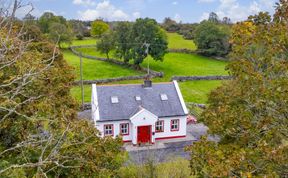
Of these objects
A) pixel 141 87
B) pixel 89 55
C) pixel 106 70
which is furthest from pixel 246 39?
pixel 89 55

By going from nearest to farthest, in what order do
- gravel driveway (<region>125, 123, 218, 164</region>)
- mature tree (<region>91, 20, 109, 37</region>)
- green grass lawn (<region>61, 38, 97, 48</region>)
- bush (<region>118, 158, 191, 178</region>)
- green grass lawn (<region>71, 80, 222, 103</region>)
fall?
1. bush (<region>118, 158, 191, 178</region>)
2. gravel driveway (<region>125, 123, 218, 164</region>)
3. green grass lawn (<region>71, 80, 222, 103</region>)
4. green grass lawn (<region>61, 38, 97, 48</region>)
5. mature tree (<region>91, 20, 109, 37</region>)

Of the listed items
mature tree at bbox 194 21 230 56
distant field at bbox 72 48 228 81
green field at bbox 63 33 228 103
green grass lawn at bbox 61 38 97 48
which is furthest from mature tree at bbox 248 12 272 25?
green grass lawn at bbox 61 38 97 48

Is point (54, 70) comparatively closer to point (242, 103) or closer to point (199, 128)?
point (242, 103)

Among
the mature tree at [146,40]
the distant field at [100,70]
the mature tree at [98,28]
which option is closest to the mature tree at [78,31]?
the mature tree at [98,28]

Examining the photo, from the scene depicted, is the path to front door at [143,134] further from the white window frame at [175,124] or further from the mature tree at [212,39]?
the mature tree at [212,39]

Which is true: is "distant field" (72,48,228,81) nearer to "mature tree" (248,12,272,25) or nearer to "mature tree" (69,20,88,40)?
"mature tree" (69,20,88,40)
